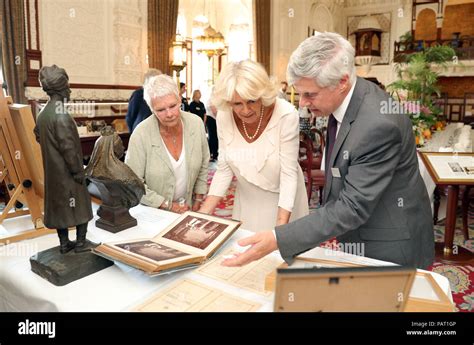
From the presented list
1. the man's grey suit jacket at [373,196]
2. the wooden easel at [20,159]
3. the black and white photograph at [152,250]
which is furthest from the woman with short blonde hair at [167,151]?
the man's grey suit jacket at [373,196]

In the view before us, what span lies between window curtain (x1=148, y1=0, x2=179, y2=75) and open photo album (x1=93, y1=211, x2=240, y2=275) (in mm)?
6841

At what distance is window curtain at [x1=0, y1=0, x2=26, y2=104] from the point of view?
587 centimetres

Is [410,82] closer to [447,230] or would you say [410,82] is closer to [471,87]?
[447,230]

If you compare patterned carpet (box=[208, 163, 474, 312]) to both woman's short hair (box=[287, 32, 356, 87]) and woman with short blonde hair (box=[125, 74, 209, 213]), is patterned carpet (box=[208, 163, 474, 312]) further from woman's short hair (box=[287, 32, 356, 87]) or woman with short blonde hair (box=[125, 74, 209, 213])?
woman's short hair (box=[287, 32, 356, 87])

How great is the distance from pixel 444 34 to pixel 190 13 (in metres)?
11.8

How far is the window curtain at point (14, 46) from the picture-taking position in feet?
19.3

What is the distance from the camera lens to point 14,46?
6.02 meters

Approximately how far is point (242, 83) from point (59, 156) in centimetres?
98

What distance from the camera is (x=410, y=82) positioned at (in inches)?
228

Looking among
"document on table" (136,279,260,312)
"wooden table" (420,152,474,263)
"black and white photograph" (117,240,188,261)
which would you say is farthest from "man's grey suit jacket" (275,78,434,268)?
"wooden table" (420,152,474,263)

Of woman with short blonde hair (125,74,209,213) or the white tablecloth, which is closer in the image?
the white tablecloth
